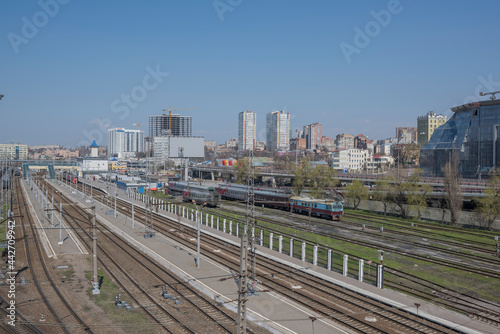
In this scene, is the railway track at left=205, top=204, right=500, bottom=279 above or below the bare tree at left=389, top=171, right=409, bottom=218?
below

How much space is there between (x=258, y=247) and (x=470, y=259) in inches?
544

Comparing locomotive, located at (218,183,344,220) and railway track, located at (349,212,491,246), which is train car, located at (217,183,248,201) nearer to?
locomotive, located at (218,183,344,220)

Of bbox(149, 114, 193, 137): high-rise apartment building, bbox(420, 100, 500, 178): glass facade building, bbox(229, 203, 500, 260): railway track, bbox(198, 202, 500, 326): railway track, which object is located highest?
bbox(149, 114, 193, 137): high-rise apartment building

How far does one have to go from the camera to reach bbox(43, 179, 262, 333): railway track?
16358mm

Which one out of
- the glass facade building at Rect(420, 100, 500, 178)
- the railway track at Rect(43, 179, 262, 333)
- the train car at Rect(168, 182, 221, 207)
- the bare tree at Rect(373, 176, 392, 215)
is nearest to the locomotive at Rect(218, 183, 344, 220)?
the train car at Rect(168, 182, 221, 207)

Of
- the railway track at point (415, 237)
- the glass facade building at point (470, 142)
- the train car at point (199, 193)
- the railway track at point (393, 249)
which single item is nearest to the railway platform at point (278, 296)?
the railway track at point (393, 249)

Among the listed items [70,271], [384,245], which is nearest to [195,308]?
[70,271]

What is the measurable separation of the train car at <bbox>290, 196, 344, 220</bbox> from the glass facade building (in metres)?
28.6

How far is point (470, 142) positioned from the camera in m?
68.9

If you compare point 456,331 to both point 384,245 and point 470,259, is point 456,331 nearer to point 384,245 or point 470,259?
point 470,259

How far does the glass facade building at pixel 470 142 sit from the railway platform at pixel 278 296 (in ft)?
158

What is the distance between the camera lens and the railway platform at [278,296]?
628 inches

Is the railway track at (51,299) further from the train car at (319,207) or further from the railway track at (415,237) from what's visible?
the train car at (319,207)

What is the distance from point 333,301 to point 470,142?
198 feet
